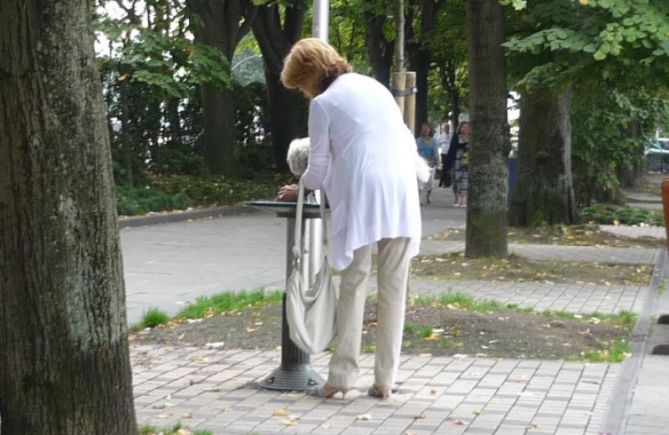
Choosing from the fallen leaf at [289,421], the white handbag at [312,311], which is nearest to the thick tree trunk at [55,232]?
the fallen leaf at [289,421]

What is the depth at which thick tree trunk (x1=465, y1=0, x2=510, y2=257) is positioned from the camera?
47.7 ft

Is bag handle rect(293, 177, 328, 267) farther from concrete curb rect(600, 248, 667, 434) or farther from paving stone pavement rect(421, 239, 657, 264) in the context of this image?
paving stone pavement rect(421, 239, 657, 264)

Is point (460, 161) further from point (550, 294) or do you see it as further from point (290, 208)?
point (290, 208)

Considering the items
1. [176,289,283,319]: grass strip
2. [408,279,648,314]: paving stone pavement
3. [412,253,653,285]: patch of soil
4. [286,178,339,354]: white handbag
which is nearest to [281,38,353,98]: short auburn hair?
[286,178,339,354]: white handbag

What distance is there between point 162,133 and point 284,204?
21.0 meters

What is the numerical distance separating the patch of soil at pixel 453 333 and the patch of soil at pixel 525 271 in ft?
10.6

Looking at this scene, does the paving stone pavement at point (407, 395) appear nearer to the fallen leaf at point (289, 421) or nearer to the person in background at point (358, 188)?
the fallen leaf at point (289, 421)

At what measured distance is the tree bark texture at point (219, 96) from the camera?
27.7 m

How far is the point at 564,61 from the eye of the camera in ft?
49.1

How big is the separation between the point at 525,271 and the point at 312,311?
7.09 meters

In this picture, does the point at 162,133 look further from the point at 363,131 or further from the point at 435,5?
the point at 363,131

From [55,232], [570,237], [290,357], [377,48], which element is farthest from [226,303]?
[377,48]

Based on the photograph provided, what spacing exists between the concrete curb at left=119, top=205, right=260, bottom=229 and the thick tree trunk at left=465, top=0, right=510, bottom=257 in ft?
18.2

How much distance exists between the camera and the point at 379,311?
7238 millimetres
